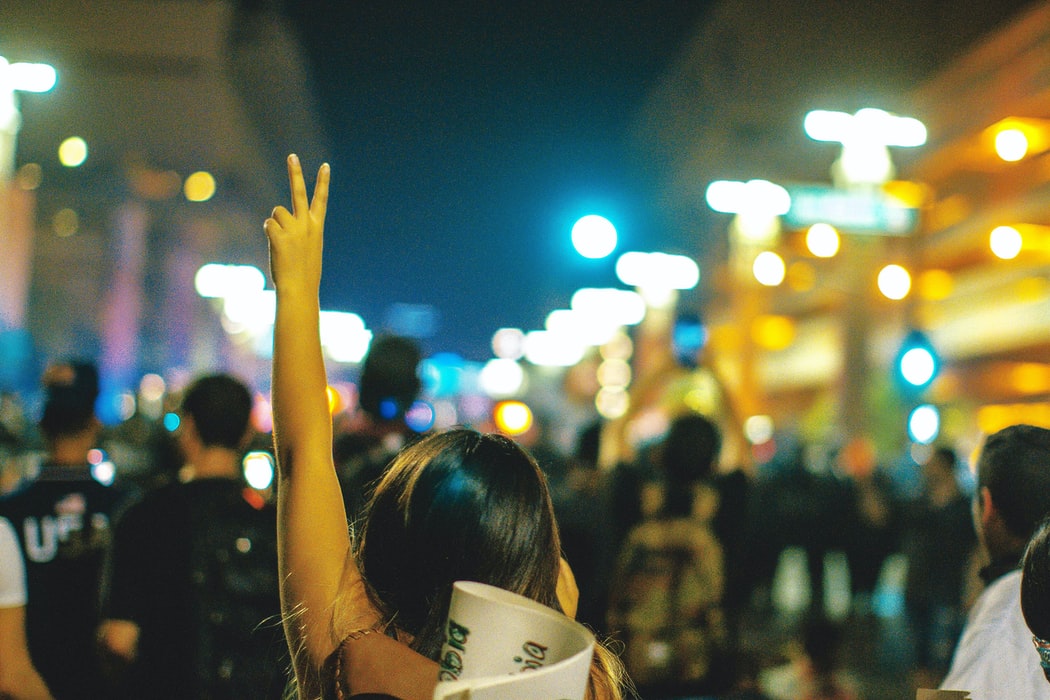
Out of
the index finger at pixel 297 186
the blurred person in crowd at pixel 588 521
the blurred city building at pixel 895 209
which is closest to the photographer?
the index finger at pixel 297 186

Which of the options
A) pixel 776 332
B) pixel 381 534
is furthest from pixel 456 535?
pixel 776 332

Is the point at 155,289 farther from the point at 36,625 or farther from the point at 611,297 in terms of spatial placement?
the point at 36,625

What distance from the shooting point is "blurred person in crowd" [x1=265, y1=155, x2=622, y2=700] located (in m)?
1.87

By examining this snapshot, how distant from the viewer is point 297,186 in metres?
2.32

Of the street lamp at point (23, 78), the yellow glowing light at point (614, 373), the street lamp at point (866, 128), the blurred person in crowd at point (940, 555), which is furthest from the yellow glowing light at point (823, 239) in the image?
the street lamp at point (23, 78)

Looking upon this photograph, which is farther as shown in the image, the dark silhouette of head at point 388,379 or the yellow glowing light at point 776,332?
the yellow glowing light at point 776,332

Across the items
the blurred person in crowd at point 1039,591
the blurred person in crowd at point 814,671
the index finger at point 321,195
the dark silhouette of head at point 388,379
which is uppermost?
the index finger at point 321,195

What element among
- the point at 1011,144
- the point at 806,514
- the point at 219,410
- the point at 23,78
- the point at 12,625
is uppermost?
the point at 1011,144

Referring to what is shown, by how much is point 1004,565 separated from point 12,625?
11.0 feet

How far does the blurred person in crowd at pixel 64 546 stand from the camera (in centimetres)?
435

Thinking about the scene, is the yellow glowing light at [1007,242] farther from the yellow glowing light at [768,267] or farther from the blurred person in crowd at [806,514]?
the blurred person in crowd at [806,514]

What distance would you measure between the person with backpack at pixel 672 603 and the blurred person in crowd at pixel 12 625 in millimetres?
2599

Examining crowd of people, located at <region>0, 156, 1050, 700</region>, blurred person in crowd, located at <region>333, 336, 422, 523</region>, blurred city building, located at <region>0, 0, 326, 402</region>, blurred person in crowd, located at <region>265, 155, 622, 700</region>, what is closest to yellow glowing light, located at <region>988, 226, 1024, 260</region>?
crowd of people, located at <region>0, 156, 1050, 700</region>

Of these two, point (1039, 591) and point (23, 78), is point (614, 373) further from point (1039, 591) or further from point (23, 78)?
point (1039, 591)
